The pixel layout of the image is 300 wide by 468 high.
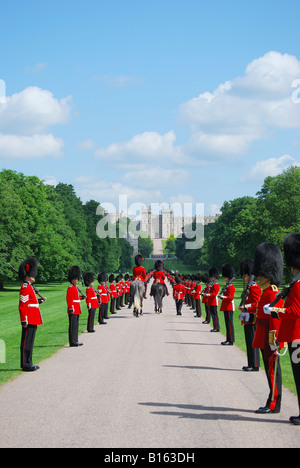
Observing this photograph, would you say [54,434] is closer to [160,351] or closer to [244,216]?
[160,351]

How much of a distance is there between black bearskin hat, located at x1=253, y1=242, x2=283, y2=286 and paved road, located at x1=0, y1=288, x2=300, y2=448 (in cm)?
180

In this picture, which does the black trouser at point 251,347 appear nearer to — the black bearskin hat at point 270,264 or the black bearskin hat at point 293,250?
the black bearskin hat at point 270,264

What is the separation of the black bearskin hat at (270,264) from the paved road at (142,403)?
70.8 inches

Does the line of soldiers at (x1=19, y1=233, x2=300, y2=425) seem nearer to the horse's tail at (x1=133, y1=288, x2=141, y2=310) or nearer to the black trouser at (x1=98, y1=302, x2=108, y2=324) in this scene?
the black trouser at (x1=98, y1=302, x2=108, y2=324)

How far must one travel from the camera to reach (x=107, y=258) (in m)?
96.2

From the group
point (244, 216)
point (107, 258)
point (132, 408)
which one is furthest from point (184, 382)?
point (107, 258)

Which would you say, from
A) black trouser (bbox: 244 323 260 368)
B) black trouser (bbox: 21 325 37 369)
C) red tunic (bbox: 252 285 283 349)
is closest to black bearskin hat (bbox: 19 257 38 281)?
black trouser (bbox: 21 325 37 369)

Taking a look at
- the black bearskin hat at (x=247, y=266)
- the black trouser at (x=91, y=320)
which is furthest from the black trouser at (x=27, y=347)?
the black trouser at (x=91, y=320)

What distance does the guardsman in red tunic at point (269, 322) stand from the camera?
841 centimetres

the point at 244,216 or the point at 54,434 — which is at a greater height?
the point at 244,216

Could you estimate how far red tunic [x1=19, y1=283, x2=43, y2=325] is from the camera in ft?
40.8

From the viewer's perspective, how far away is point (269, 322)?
8844 mm
